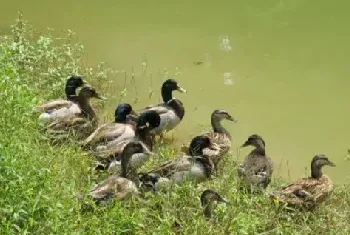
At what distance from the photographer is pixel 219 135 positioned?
28.7 feet

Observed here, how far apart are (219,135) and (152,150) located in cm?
82

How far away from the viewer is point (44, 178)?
18.9ft

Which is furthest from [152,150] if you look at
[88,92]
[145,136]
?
[88,92]

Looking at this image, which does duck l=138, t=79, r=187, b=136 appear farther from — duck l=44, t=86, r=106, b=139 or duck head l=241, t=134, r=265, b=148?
duck head l=241, t=134, r=265, b=148

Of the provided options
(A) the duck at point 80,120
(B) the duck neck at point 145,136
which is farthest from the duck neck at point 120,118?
(B) the duck neck at point 145,136

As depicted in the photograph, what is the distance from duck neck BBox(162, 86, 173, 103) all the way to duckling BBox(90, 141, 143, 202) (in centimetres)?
216

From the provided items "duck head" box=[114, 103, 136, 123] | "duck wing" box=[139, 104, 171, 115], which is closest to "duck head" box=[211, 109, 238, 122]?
"duck wing" box=[139, 104, 171, 115]

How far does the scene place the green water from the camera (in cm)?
933

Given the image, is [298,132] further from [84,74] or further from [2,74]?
[2,74]

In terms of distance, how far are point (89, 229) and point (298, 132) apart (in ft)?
13.0

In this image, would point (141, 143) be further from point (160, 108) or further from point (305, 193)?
point (305, 193)

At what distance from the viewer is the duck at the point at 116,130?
8.20 m

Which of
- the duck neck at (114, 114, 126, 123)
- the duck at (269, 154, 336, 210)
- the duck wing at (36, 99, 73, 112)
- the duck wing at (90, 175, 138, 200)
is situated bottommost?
the duck at (269, 154, 336, 210)

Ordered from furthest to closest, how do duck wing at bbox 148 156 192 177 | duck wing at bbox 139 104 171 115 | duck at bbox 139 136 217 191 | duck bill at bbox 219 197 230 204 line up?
duck wing at bbox 139 104 171 115
duck wing at bbox 148 156 192 177
duck at bbox 139 136 217 191
duck bill at bbox 219 197 230 204
